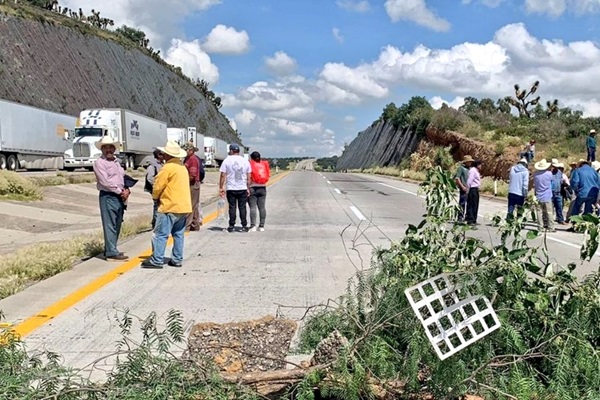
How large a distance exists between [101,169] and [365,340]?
6.08 m

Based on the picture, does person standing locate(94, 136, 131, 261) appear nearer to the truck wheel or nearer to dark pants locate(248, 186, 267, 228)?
dark pants locate(248, 186, 267, 228)

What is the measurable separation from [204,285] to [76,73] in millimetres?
54011

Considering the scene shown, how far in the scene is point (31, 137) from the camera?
34.8 m

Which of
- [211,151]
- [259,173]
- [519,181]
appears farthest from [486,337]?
[211,151]

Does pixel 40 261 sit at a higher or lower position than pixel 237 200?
lower

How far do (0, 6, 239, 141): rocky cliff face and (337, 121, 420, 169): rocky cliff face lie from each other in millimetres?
25686

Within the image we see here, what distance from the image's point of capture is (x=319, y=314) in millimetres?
4477

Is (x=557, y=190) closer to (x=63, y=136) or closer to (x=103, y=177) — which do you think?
(x=103, y=177)

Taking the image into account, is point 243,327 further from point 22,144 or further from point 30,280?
point 22,144

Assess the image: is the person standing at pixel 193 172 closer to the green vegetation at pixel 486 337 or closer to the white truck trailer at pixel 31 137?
the green vegetation at pixel 486 337

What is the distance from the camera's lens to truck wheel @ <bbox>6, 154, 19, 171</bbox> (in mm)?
33062

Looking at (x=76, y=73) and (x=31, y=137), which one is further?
(x=76, y=73)

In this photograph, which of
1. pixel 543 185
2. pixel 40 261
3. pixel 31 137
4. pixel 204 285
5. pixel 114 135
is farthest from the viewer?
pixel 114 135

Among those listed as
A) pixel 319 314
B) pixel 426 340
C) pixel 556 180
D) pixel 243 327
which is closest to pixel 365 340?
pixel 426 340
